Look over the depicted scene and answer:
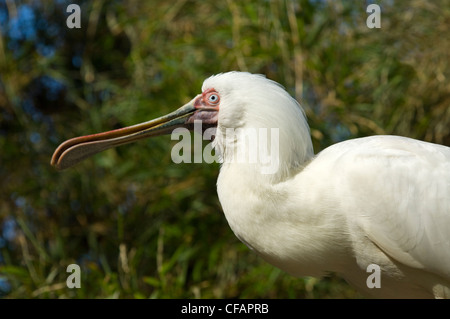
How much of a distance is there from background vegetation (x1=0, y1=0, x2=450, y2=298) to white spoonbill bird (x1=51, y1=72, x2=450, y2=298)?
1520 millimetres

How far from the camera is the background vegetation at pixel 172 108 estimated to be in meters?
5.19

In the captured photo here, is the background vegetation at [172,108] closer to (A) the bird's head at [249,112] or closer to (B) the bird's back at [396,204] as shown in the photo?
(A) the bird's head at [249,112]

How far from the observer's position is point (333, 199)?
3.12 metres

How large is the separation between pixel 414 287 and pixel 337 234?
20.5 inches

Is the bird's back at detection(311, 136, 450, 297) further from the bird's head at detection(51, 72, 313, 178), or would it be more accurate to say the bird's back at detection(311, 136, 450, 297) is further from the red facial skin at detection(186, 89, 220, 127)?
the red facial skin at detection(186, 89, 220, 127)

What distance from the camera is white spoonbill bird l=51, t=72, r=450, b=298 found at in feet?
10.2

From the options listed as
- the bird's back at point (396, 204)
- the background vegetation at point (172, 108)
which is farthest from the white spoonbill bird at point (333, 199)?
the background vegetation at point (172, 108)

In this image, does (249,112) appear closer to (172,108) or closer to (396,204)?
(396,204)

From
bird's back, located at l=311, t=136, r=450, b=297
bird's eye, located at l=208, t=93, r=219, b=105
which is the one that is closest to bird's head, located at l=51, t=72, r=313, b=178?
bird's eye, located at l=208, t=93, r=219, b=105

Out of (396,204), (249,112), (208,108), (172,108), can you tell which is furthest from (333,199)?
(172,108)

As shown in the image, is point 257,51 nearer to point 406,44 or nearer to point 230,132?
point 406,44

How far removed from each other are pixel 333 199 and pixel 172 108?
2723 millimetres

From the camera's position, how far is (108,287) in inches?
176
